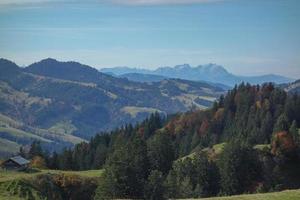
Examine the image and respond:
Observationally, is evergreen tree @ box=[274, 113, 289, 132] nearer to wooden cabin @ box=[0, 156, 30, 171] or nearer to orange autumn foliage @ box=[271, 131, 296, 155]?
orange autumn foliage @ box=[271, 131, 296, 155]

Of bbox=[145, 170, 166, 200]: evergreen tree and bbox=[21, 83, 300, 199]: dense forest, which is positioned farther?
bbox=[21, 83, 300, 199]: dense forest

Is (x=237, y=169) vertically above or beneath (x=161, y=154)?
beneath

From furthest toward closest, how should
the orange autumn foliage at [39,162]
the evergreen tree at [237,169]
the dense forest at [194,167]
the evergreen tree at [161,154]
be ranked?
the orange autumn foliage at [39,162]
the evergreen tree at [161,154]
the evergreen tree at [237,169]
the dense forest at [194,167]

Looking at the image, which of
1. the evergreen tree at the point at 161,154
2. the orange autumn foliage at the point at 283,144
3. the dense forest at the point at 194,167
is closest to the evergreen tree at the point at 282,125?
the dense forest at the point at 194,167

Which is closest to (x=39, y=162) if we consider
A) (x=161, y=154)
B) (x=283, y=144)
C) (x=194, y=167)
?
(x=161, y=154)

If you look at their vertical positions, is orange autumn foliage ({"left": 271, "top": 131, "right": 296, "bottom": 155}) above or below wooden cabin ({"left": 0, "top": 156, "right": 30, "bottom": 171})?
above

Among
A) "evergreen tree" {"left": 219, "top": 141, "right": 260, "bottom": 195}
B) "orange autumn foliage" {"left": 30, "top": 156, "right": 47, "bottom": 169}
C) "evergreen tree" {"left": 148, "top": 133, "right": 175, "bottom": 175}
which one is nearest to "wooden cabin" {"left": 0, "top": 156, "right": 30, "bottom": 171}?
"orange autumn foliage" {"left": 30, "top": 156, "right": 47, "bottom": 169}

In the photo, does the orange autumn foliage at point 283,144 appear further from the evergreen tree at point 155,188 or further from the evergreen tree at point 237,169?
the evergreen tree at point 155,188

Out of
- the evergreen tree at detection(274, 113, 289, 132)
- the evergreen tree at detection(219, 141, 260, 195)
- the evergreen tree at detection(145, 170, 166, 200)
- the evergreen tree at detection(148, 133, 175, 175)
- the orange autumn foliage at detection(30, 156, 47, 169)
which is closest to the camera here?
the evergreen tree at detection(145, 170, 166, 200)

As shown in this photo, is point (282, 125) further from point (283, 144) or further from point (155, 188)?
point (155, 188)

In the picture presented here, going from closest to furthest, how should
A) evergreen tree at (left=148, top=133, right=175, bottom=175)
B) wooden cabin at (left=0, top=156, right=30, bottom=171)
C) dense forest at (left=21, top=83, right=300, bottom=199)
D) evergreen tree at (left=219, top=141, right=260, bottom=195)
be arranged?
dense forest at (left=21, top=83, right=300, bottom=199)
wooden cabin at (left=0, top=156, right=30, bottom=171)
evergreen tree at (left=219, top=141, right=260, bottom=195)
evergreen tree at (left=148, top=133, right=175, bottom=175)

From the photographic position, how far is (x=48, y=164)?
156500 mm

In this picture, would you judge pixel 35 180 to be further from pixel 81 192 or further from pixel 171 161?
pixel 171 161

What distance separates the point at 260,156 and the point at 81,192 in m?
51.9
